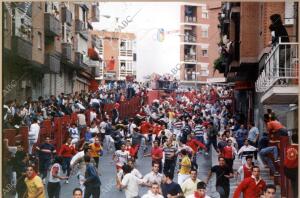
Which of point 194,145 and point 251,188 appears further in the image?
point 194,145

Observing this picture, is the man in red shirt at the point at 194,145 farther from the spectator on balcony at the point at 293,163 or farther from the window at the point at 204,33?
the window at the point at 204,33

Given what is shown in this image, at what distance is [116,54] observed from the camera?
25.4 feet

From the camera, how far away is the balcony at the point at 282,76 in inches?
278

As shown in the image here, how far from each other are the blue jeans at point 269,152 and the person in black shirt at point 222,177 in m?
0.35

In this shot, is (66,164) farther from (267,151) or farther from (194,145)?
(267,151)

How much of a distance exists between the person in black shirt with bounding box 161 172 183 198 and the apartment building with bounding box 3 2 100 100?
1.49 meters

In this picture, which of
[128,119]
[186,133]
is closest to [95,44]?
[128,119]

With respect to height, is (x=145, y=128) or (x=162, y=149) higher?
(x=145, y=128)

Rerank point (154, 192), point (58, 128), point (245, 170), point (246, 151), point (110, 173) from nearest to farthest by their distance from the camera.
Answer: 1. point (154, 192)
2. point (245, 170)
3. point (110, 173)
4. point (246, 151)
5. point (58, 128)

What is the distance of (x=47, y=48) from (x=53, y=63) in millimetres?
377

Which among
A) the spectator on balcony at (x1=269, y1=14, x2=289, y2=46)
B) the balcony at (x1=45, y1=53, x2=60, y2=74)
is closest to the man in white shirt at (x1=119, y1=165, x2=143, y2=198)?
the balcony at (x1=45, y1=53, x2=60, y2=74)

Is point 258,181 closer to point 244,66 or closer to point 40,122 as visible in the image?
point 40,122

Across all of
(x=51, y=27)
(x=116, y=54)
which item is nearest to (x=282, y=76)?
(x=116, y=54)

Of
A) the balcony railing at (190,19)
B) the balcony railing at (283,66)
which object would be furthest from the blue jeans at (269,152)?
the balcony railing at (190,19)
